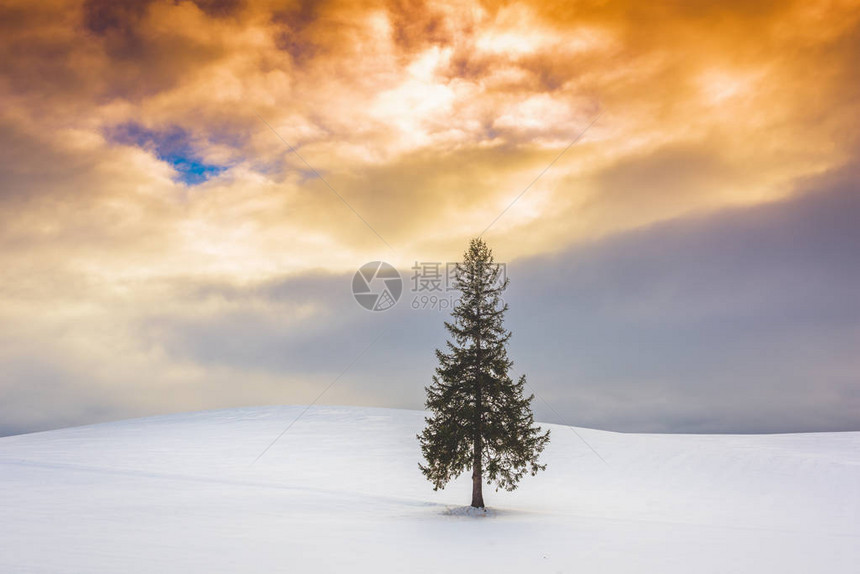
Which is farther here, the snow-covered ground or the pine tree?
the pine tree

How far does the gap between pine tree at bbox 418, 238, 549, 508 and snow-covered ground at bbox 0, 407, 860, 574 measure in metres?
2.12

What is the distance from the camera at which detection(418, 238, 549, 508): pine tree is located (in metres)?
24.7

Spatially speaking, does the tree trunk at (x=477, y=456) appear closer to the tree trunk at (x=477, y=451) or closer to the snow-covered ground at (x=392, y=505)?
the tree trunk at (x=477, y=451)

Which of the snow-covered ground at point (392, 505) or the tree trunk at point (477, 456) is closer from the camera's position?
the snow-covered ground at point (392, 505)

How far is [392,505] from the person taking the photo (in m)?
26.8

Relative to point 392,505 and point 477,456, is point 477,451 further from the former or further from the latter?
point 392,505

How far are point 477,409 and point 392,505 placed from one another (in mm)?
6389

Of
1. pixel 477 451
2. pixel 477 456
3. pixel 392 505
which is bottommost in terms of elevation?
pixel 392 505

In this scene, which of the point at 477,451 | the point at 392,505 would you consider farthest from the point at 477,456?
the point at 392,505

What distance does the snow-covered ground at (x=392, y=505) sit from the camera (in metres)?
15.6

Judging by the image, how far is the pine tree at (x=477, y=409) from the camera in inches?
973

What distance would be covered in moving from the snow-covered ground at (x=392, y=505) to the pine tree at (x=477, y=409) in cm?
212

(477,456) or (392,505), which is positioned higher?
(477,456)

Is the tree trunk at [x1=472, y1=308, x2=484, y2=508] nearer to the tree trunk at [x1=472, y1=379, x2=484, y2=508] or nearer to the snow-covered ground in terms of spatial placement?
the tree trunk at [x1=472, y1=379, x2=484, y2=508]
